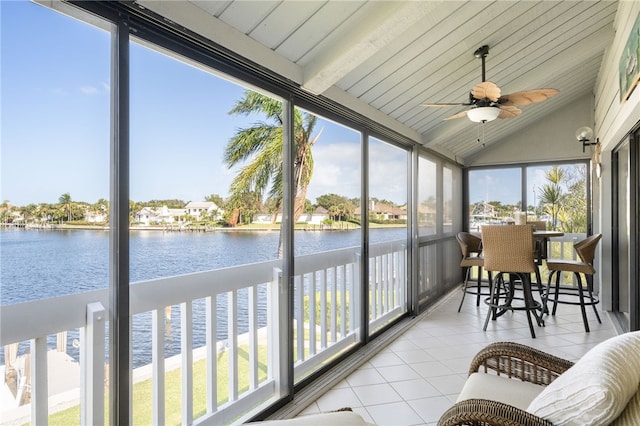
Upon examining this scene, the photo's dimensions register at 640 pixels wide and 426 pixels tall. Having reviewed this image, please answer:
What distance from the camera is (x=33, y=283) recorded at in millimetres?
1323

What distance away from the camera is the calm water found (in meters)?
1.30

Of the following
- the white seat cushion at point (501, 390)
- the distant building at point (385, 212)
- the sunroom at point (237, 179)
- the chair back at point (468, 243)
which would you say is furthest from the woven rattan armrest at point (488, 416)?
the chair back at point (468, 243)

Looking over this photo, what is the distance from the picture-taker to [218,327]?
2236mm

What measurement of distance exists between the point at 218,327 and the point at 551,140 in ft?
20.1

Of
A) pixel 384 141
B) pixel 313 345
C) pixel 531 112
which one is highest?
pixel 531 112

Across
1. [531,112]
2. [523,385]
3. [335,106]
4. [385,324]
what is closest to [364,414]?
[523,385]

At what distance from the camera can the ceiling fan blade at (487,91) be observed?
2881 millimetres

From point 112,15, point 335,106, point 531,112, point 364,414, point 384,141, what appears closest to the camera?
point 112,15

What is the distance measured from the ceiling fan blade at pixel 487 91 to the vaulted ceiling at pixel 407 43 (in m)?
0.37

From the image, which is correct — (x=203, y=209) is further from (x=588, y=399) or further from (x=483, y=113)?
(x=483, y=113)

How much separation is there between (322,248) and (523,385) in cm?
176

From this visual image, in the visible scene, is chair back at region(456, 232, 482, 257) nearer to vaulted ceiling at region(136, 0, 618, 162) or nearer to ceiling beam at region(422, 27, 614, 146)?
vaulted ceiling at region(136, 0, 618, 162)

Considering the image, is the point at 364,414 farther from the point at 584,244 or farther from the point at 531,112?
the point at 531,112

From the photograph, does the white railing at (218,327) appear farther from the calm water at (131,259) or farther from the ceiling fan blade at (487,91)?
the ceiling fan blade at (487,91)
